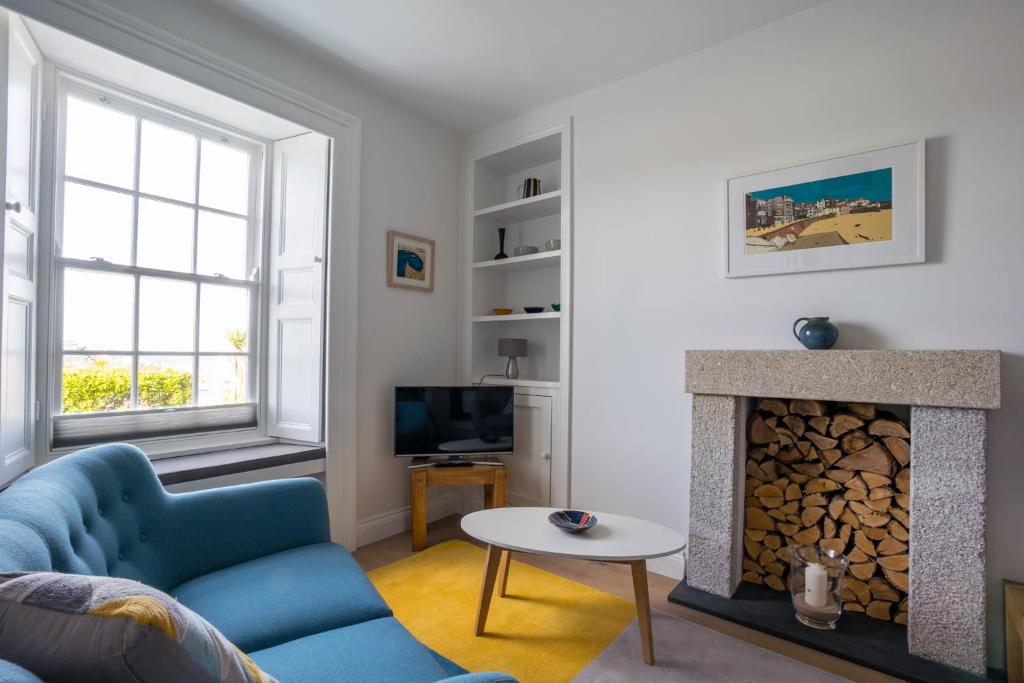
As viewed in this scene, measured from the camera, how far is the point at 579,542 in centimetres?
203

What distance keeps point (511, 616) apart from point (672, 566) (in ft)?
3.17

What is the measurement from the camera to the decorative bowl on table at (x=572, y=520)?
211 centimetres

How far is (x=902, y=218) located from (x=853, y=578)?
157 cm

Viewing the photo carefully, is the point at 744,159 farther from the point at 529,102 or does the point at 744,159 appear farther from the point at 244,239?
the point at 244,239

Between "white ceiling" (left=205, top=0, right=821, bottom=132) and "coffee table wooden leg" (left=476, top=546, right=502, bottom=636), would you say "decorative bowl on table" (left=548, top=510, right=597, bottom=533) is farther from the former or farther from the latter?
"white ceiling" (left=205, top=0, right=821, bottom=132)

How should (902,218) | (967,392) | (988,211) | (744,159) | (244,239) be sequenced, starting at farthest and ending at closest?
(244,239), (744,159), (902,218), (988,211), (967,392)

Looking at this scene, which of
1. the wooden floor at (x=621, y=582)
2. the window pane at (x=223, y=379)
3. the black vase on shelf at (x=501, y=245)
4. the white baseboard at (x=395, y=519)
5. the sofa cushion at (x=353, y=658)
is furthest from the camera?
the black vase on shelf at (x=501, y=245)

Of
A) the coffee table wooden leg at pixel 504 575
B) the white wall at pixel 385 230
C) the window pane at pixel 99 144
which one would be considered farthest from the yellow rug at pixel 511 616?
the window pane at pixel 99 144

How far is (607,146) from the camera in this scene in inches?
121

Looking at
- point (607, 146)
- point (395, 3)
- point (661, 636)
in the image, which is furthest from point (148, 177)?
point (661, 636)

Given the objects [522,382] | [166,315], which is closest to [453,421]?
[522,382]

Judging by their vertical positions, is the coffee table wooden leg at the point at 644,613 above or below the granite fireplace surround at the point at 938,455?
below

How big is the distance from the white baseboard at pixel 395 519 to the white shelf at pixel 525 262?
66.3 inches

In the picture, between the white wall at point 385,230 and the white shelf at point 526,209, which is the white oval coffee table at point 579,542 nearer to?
the white wall at point 385,230
